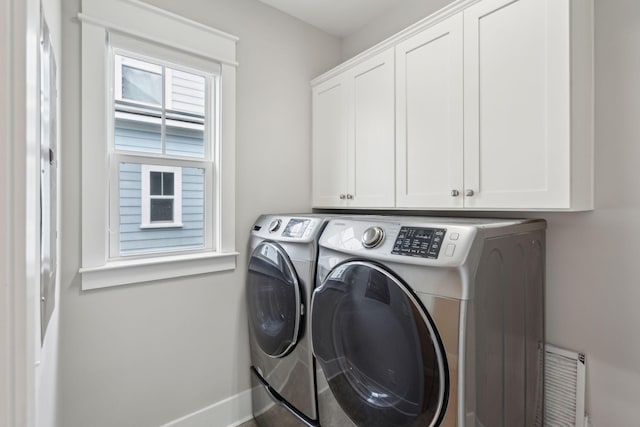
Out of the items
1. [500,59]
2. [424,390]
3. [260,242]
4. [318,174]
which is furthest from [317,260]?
[500,59]

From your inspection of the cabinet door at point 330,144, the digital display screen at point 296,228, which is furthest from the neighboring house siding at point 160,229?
the cabinet door at point 330,144

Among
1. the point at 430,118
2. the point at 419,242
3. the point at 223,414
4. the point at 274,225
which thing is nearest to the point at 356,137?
the point at 430,118

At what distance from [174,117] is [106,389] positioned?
1484mm

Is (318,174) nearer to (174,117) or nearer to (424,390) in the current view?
(174,117)

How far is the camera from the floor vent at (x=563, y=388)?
1.37 m

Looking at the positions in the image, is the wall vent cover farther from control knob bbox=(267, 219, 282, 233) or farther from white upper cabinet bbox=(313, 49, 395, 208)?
control knob bbox=(267, 219, 282, 233)

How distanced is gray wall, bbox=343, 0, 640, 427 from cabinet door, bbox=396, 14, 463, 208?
1.73 ft

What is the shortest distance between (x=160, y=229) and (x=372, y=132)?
1.37 meters

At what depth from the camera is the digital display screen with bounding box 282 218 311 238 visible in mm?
1612

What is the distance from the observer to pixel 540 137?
1201 millimetres

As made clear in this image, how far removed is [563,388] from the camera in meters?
1.42

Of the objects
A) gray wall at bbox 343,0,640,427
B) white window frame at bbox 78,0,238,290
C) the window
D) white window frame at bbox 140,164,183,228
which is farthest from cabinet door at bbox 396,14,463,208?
white window frame at bbox 140,164,183,228

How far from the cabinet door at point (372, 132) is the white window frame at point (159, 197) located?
1.05 metres

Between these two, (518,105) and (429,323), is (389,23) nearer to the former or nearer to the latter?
(518,105)
